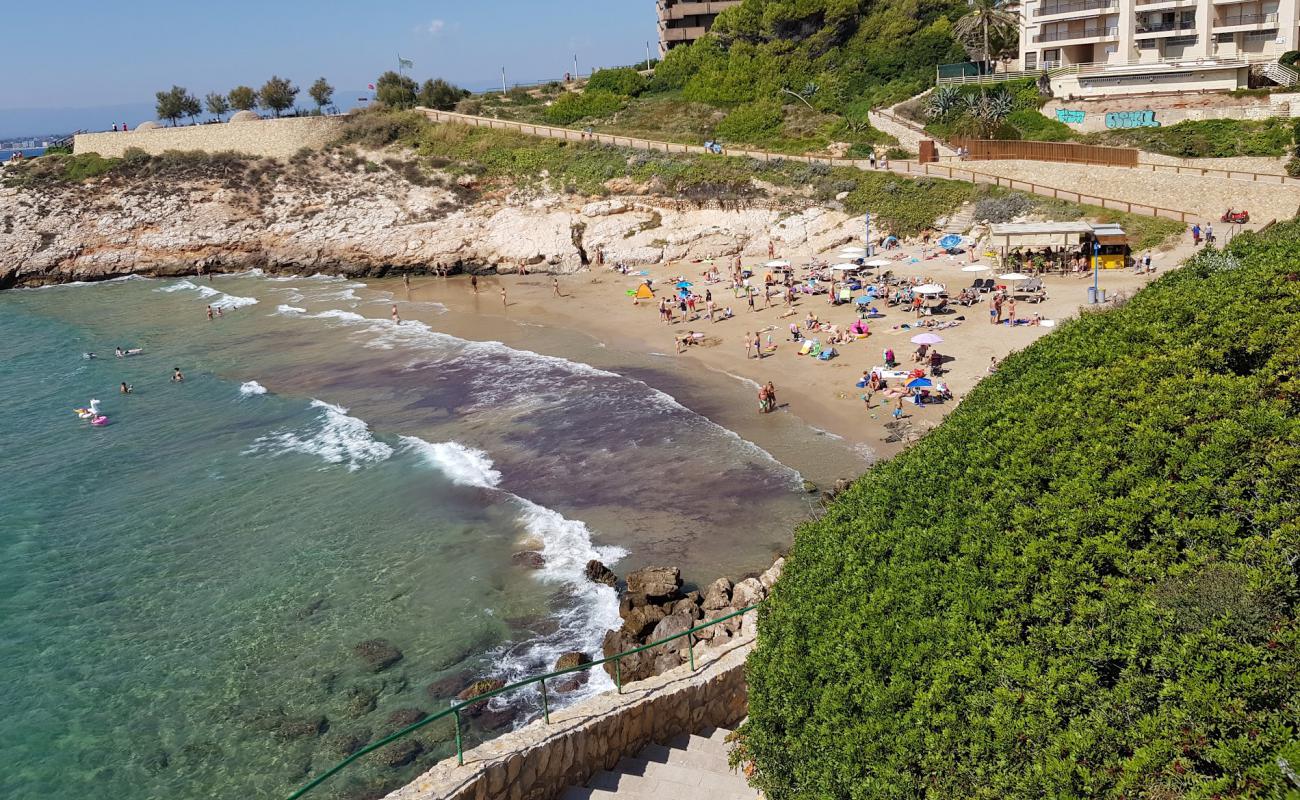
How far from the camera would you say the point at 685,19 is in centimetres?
8262

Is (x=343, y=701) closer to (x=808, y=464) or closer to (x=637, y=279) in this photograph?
(x=808, y=464)

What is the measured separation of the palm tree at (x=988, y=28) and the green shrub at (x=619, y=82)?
79.4 feet

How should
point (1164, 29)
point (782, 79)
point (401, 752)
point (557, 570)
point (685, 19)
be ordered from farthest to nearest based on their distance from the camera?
point (685, 19) → point (782, 79) → point (1164, 29) → point (557, 570) → point (401, 752)

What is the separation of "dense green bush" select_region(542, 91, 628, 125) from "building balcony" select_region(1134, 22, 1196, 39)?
33.9m

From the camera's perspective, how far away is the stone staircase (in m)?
9.52

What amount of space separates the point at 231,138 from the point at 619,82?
28.7 meters

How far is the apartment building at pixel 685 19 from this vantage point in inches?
3194

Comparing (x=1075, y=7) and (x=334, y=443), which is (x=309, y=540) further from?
(x=1075, y=7)

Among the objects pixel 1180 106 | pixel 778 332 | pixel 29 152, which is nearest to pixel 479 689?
pixel 778 332

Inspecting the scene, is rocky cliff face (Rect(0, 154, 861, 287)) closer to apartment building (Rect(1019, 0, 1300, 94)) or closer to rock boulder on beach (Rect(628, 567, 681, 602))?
apartment building (Rect(1019, 0, 1300, 94))

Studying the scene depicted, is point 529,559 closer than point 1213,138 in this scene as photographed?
Yes

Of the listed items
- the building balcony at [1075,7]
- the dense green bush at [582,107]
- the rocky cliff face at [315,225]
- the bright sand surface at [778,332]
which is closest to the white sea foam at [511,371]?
the bright sand surface at [778,332]

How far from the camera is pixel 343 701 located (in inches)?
579

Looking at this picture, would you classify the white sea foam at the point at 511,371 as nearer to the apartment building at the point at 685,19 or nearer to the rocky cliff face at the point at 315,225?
the rocky cliff face at the point at 315,225
